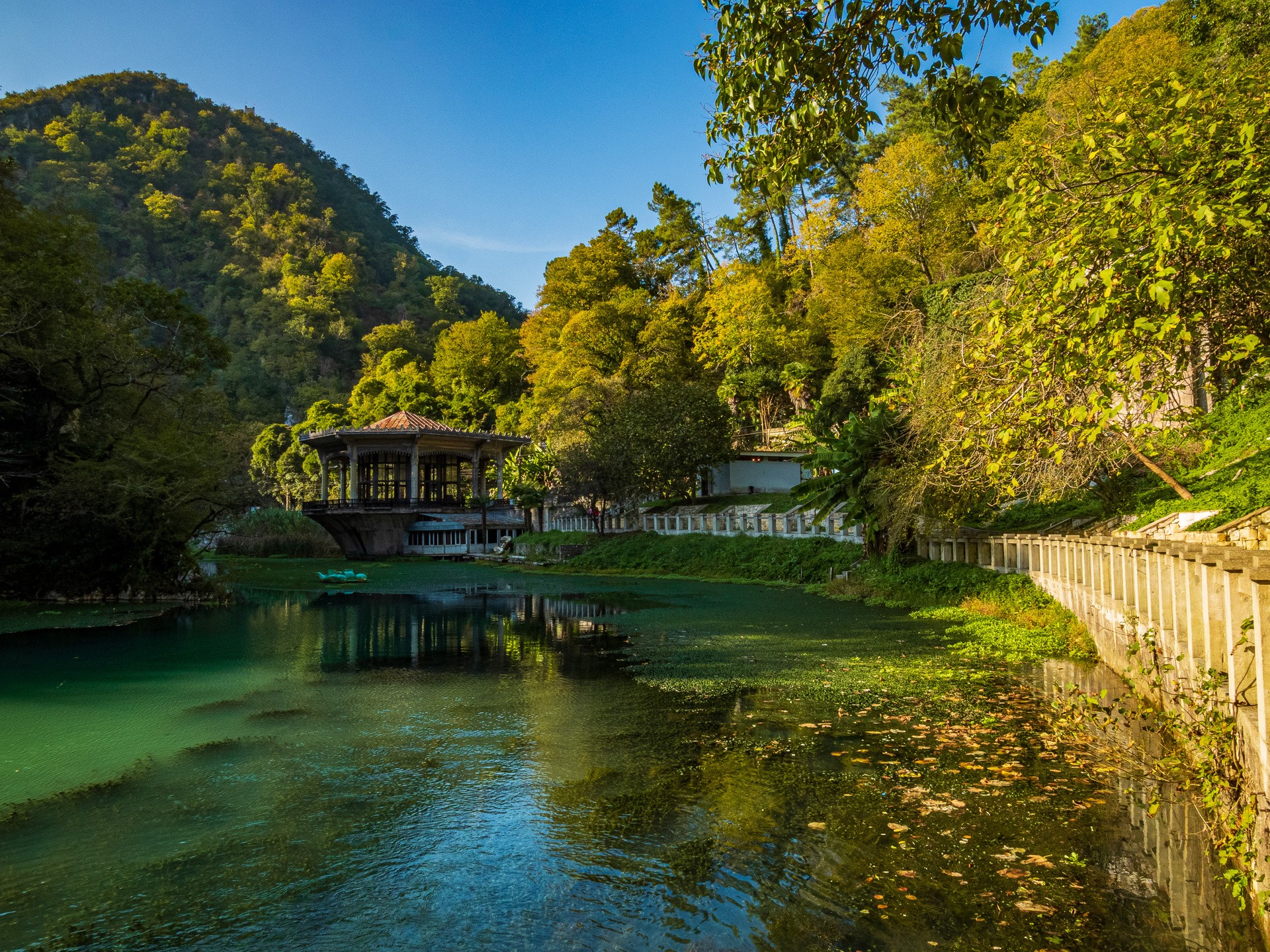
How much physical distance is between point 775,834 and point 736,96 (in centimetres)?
517

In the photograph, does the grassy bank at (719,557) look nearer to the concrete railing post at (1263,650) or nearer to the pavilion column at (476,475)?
the pavilion column at (476,475)

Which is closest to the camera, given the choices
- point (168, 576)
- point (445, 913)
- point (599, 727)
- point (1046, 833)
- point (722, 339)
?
point (445, 913)

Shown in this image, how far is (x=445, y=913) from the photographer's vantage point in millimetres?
4617

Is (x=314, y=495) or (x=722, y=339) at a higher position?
(x=722, y=339)

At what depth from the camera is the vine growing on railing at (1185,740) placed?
13.5 feet

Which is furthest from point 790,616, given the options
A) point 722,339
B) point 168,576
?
point 722,339

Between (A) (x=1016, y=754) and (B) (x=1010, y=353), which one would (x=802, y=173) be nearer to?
(B) (x=1010, y=353)

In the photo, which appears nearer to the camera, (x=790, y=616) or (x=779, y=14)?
(x=779, y=14)

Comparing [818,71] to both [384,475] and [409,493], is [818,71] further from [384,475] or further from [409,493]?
[384,475]

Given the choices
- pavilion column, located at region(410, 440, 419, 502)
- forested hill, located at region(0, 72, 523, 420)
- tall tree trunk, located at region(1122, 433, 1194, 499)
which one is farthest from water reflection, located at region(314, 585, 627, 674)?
forested hill, located at region(0, 72, 523, 420)

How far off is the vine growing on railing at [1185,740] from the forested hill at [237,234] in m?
77.7

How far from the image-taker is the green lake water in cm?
438

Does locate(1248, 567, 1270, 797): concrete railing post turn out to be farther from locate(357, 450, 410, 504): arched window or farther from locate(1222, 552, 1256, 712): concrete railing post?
locate(357, 450, 410, 504): arched window

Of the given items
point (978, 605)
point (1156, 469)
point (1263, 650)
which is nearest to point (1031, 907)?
point (1263, 650)
